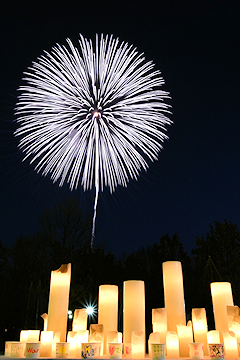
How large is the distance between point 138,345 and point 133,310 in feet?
3.41

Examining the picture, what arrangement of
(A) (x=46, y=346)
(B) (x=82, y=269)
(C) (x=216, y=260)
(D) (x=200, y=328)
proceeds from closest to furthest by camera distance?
1. (A) (x=46, y=346)
2. (D) (x=200, y=328)
3. (C) (x=216, y=260)
4. (B) (x=82, y=269)

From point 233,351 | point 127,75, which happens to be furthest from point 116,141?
point 233,351

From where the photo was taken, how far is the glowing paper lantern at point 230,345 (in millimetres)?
6883

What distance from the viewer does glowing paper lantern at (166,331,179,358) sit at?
711 cm

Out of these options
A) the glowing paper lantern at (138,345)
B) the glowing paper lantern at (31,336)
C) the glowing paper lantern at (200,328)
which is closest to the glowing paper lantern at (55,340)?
the glowing paper lantern at (31,336)

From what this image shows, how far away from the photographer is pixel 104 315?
8266 mm

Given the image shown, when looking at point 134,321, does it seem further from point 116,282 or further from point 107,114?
point 116,282

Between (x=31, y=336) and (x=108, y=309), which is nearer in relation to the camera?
(x=31, y=336)

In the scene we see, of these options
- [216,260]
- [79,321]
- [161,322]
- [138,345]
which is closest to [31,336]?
[79,321]

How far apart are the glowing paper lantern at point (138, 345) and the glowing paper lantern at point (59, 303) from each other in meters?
1.74

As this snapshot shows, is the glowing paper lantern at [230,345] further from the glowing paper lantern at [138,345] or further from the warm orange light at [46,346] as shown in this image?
the warm orange light at [46,346]

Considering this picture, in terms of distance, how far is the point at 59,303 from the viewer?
7.81 meters

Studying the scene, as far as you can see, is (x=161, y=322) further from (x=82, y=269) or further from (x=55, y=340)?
(x=82, y=269)

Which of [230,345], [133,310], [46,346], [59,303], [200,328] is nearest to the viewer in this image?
[230,345]
